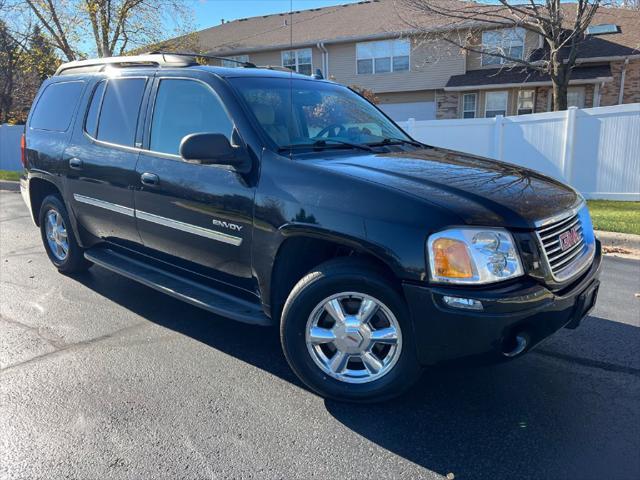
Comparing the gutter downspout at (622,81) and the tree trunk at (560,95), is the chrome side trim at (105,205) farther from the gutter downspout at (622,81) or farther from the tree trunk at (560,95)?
the gutter downspout at (622,81)

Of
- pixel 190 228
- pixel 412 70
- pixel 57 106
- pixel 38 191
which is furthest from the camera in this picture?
pixel 412 70

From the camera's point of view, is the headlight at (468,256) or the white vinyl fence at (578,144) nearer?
the headlight at (468,256)

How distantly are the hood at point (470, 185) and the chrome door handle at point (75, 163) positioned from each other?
8.70 feet

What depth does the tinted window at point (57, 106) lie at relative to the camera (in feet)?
16.9

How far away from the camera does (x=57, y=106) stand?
5.38m

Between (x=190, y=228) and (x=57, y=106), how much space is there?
267cm

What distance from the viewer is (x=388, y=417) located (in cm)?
302

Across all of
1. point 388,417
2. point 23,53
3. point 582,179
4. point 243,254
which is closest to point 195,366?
point 243,254

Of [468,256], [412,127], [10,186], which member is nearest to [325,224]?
[468,256]

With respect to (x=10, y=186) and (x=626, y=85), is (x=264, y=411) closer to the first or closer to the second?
(x=10, y=186)

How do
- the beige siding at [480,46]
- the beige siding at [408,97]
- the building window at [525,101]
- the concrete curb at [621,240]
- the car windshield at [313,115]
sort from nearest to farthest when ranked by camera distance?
the car windshield at [313,115] → the concrete curb at [621,240] → the beige siding at [480,46] → the building window at [525,101] → the beige siding at [408,97]

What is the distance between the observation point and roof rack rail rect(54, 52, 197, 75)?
13.8 ft

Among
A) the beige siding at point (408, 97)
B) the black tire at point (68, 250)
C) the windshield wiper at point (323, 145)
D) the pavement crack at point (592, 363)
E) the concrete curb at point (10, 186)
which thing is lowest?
the concrete curb at point (10, 186)

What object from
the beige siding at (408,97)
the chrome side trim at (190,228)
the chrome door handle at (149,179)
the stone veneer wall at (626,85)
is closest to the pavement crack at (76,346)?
the chrome side trim at (190,228)
